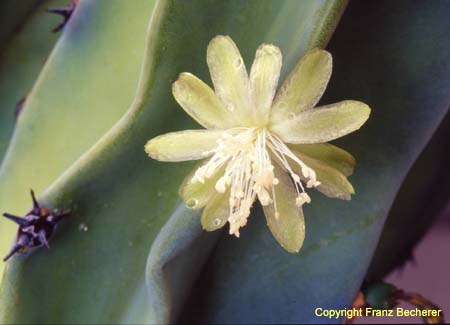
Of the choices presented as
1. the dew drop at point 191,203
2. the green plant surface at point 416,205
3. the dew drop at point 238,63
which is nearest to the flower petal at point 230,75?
the dew drop at point 238,63

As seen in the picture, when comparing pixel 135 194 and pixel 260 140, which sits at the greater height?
pixel 260 140

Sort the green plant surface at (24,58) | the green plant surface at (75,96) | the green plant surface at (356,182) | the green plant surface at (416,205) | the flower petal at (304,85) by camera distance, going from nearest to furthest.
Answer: the flower petal at (304,85)
the green plant surface at (356,182)
the green plant surface at (75,96)
the green plant surface at (416,205)
the green plant surface at (24,58)

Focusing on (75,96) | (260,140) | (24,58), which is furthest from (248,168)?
(24,58)

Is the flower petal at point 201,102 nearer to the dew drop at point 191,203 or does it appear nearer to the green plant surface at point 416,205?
the dew drop at point 191,203

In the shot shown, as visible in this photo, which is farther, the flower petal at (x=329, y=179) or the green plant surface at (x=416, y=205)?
the green plant surface at (x=416, y=205)

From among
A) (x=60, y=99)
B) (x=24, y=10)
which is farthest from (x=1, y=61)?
(x=60, y=99)

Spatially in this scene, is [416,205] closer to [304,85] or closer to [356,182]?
[356,182]
